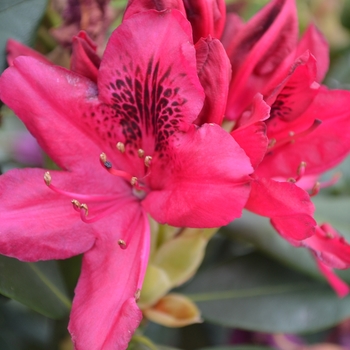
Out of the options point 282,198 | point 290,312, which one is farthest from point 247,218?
point 282,198

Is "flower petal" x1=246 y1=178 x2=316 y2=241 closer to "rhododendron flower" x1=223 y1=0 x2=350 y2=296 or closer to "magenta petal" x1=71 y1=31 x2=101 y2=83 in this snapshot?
"rhododendron flower" x1=223 y1=0 x2=350 y2=296

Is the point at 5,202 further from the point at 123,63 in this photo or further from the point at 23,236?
the point at 123,63

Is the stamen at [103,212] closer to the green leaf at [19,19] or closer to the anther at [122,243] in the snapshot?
the anther at [122,243]

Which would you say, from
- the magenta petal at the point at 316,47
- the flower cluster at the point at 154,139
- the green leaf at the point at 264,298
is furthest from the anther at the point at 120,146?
the green leaf at the point at 264,298

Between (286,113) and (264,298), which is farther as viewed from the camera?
(264,298)

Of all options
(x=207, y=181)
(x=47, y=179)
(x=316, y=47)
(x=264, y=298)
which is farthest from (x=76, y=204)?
(x=264, y=298)

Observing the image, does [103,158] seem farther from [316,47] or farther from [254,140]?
[316,47]
